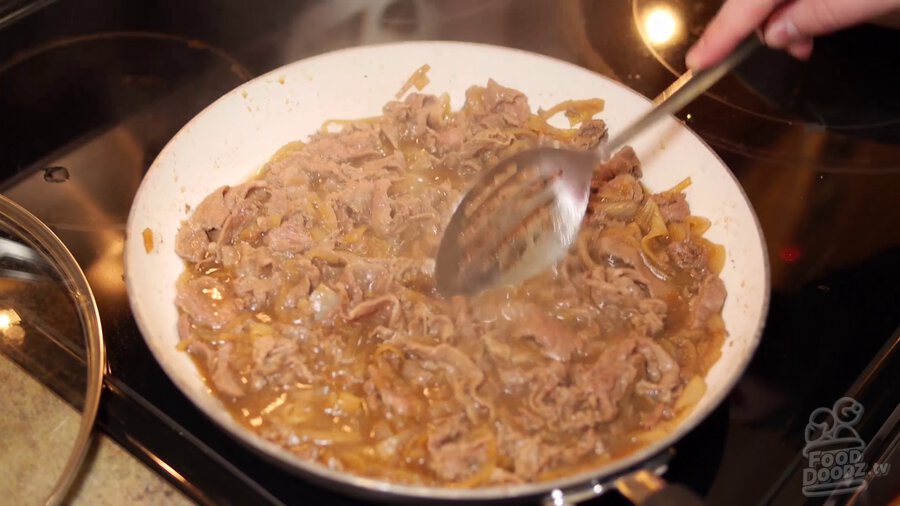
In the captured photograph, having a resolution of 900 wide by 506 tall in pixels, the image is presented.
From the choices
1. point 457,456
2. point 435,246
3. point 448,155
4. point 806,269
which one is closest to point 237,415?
point 457,456

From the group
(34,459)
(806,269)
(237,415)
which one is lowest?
(34,459)

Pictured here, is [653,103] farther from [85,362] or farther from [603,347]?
[85,362]

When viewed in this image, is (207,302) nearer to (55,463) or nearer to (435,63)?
(55,463)

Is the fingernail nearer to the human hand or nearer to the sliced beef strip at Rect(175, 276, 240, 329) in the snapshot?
the human hand

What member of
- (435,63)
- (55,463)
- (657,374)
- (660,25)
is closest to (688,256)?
(657,374)

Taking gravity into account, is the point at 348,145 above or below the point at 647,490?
Answer: above

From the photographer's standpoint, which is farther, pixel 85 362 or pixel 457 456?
pixel 85 362

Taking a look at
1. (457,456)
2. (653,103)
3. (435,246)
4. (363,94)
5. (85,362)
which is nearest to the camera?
(457,456)
